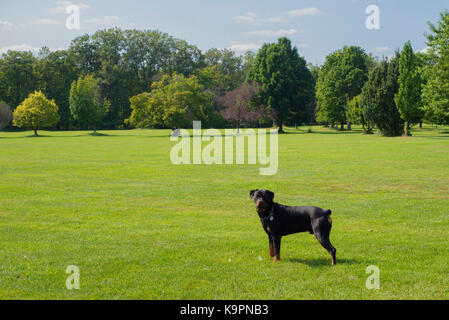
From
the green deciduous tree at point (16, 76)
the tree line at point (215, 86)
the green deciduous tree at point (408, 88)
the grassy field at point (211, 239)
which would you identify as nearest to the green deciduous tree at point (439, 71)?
the tree line at point (215, 86)

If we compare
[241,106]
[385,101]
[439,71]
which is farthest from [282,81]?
[439,71]

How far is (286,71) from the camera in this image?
74250 millimetres

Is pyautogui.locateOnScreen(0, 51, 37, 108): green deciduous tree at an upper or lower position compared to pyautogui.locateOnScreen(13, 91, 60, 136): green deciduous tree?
upper

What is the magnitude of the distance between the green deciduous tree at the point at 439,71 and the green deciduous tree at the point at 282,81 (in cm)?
3295

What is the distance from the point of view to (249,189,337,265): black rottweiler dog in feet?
21.4

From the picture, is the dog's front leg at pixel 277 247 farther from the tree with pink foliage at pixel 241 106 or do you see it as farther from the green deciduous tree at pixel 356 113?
the tree with pink foliage at pixel 241 106

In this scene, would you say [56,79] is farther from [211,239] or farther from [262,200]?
[262,200]

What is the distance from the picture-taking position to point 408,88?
165 ft

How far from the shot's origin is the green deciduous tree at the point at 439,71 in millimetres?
39156

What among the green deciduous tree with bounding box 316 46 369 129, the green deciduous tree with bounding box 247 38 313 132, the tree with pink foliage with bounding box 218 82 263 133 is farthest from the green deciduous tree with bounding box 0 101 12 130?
the green deciduous tree with bounding box 316 46 369 129

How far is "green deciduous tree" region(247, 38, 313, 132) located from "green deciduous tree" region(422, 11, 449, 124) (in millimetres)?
32951

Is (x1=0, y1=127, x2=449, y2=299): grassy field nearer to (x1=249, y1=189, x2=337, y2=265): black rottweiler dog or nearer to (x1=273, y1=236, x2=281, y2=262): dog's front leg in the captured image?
(x1=273, y1=236, x2=281, y2=262): dog's front leg

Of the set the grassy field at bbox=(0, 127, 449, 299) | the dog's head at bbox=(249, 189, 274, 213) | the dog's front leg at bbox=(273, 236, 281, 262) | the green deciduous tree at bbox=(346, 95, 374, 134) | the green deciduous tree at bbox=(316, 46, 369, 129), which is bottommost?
the grassy field at bbox=(0, 127, 449, 299)

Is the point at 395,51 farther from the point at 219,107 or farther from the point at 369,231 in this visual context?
the point at 369,231
